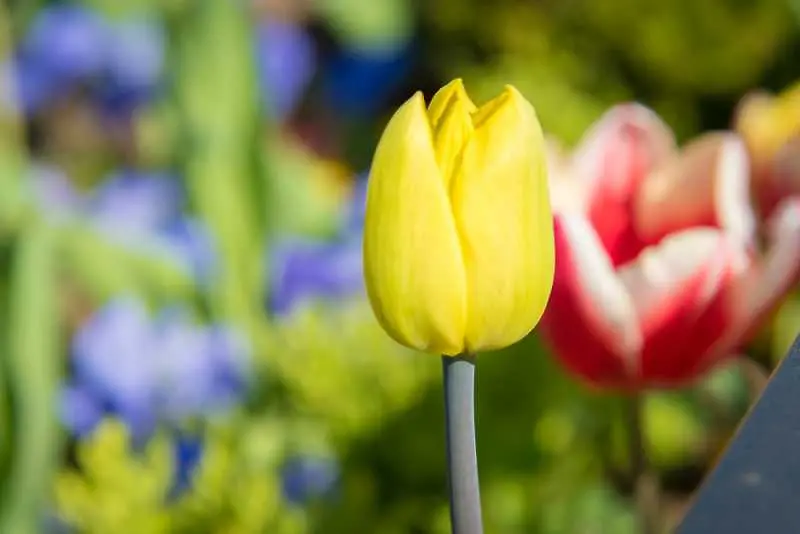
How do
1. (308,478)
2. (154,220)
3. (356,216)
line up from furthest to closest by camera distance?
(154,220), (356,216), (308,478)

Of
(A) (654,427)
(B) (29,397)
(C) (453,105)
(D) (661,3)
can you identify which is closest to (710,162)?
(C) (453,105)

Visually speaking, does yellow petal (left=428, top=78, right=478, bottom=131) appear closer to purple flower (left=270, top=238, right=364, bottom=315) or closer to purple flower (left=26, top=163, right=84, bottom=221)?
purple flower (left=270, top=238, right=364, bottom=315)

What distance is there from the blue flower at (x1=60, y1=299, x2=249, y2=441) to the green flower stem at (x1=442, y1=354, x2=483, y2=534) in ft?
1.38

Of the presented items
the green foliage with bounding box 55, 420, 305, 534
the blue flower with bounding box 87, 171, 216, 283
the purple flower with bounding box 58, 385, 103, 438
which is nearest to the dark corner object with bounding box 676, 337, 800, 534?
the green foliage with bounding box 55, 420, 305, 534

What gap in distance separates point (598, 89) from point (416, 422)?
824mm

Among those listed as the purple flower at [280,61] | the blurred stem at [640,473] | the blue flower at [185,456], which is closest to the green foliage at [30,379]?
the blue flower at [185,456]

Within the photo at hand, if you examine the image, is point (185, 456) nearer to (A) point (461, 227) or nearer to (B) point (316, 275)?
(B) point (316, 275)

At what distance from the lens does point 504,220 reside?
0.81ft

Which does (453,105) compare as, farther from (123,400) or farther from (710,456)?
(710,456)

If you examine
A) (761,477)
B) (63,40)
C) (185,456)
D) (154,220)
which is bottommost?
(761,477)

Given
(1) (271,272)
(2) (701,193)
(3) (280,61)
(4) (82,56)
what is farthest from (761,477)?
(3) (280,61)

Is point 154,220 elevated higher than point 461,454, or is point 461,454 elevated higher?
point 154,220

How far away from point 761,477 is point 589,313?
0.15 m

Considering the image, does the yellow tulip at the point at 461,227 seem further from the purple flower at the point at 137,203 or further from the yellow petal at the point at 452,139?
the purple flower at the point at 137,203
